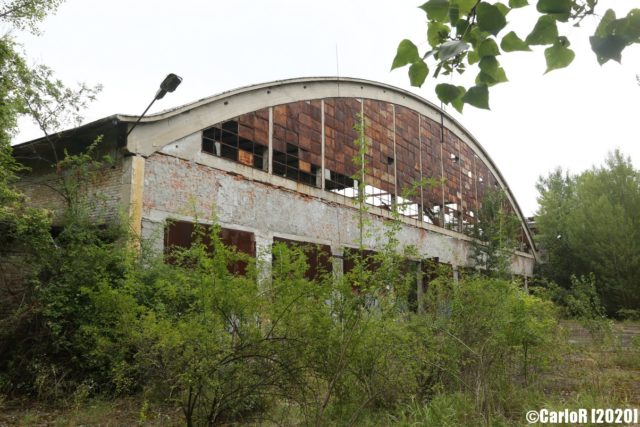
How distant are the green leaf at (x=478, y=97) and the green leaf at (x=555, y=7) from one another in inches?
16.3

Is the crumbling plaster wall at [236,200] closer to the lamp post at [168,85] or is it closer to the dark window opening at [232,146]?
the dark window opening at [232,146]

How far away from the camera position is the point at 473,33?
249 centimetres

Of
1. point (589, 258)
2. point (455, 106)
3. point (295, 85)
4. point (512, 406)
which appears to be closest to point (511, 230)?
point (589, 258)

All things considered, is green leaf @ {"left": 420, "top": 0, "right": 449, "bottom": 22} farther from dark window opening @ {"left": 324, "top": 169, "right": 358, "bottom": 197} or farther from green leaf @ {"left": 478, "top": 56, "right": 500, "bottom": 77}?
dark window opening @ {"left": 324, "top": 169, "right": 358, "bottom": 197}

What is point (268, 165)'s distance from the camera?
13.7 metres

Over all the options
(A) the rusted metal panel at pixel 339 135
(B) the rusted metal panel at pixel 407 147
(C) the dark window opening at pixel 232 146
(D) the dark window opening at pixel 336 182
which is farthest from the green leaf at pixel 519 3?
(B) the rusted metal panel at pixel 407 147

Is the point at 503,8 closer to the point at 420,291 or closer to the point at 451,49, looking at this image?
the point at 451,49

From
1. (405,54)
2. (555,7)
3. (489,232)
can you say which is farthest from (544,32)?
(489,232)

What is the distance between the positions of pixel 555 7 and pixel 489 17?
11.0 inches

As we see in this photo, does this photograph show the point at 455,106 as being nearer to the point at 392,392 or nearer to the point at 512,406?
the point at 392,392

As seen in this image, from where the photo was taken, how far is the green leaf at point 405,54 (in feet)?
7.79

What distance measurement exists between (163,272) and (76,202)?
211 centimetres

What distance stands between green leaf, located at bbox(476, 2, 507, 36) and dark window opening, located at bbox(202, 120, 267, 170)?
1047cm

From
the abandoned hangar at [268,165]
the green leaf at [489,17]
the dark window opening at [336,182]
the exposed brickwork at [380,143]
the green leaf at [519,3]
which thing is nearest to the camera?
the green leaf at [489,17]
